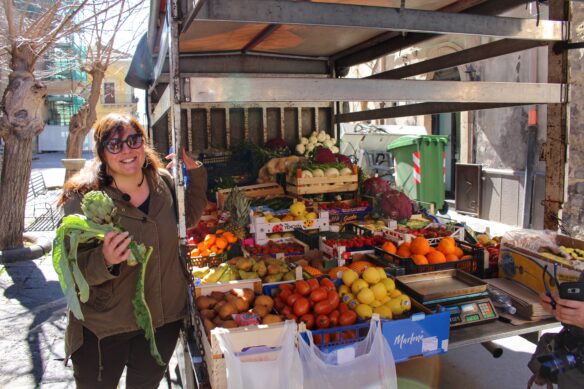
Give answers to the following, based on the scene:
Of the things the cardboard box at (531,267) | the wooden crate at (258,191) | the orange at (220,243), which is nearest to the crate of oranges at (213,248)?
the orange at (220,243)

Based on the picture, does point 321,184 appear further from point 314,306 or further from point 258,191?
point 314,306

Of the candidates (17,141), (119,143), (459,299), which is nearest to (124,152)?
(119,143)

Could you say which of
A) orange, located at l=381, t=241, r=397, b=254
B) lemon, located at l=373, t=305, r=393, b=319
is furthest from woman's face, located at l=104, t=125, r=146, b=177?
orange, located at l=381, t=241, r=397, b=254

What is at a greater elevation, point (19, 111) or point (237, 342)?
point (19, 111)

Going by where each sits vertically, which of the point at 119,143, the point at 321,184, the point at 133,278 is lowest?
the point at 133,278

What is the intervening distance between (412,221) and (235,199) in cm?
187

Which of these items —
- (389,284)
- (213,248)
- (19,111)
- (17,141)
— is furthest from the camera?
(17,141)

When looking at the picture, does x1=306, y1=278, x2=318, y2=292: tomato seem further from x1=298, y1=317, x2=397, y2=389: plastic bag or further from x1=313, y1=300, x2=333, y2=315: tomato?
x1=298, y1=317, x2=397, y2=389: plastic bag

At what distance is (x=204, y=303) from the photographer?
3.13 m

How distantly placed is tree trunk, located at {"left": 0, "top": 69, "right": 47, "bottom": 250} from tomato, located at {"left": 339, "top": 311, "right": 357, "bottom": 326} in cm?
744

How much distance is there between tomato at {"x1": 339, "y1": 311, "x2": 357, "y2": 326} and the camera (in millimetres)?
2941

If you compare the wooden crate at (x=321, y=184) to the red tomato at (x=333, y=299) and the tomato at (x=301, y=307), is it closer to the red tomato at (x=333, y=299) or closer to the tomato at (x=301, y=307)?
the red tomato at (x=333, y=299)

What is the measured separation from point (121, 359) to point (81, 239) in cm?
78

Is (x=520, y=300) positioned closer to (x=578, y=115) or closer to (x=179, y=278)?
(x=179, y=278)
